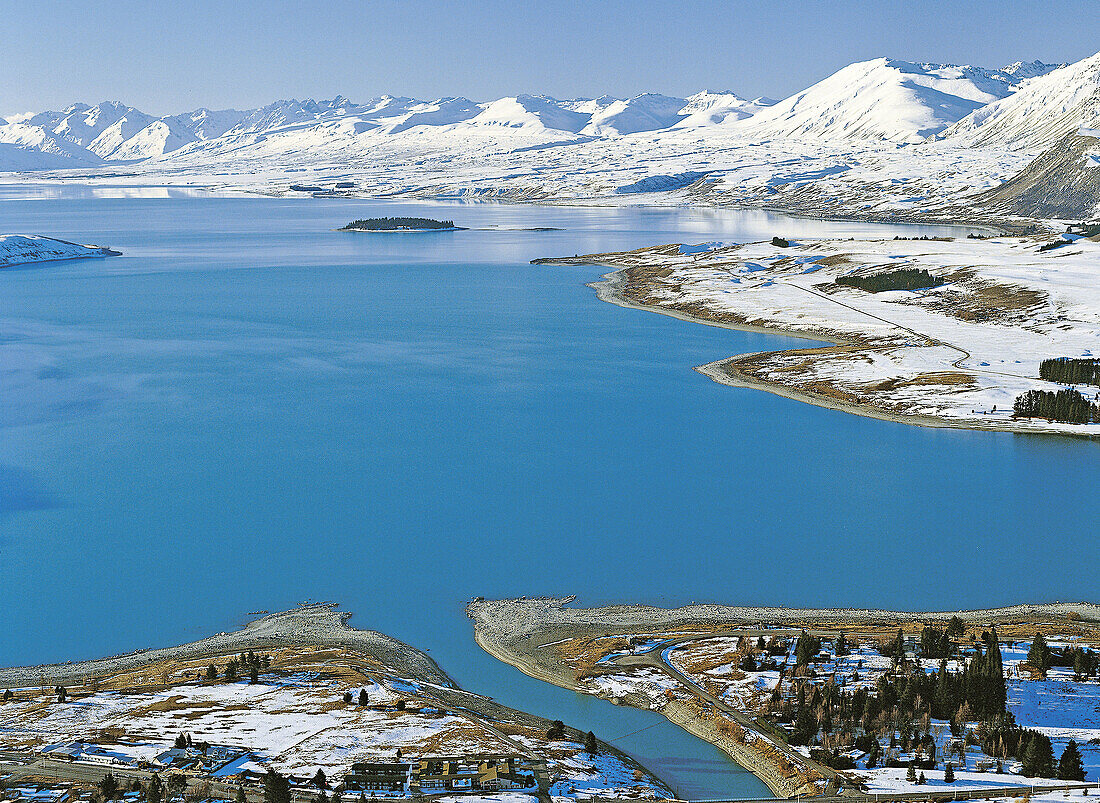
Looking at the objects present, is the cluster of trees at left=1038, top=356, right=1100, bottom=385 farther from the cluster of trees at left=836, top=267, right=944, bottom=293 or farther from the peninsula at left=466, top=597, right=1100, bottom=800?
the cluster of trees at left=836, top=267, right=944, bottom=293

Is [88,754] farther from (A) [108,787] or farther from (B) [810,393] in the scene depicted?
(B) [810,393]

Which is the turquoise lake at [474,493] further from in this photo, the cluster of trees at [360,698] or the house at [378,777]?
the house at [378,777]

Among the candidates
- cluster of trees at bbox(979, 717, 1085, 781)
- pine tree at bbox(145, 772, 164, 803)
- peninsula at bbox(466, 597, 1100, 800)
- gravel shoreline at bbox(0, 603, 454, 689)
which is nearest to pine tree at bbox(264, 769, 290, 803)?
pine tree at bbox(145, 772, 164, 803)

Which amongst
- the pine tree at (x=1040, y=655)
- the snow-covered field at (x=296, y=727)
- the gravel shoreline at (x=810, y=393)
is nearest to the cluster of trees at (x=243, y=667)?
the snow-covered field at (x=296, y=727)

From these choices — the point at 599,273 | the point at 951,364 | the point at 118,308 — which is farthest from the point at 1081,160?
the point at 118,308

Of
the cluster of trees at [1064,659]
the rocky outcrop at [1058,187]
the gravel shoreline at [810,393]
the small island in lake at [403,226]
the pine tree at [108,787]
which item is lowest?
the pine tree at [108,787]

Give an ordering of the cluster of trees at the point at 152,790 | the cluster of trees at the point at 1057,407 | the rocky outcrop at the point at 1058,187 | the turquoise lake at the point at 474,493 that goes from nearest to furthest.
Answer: the cluster of trees at the point at 152,790, the turquoise lake at the point at 474,493, the cluster of trees at the point at 1057,407, the rocky outcrop at the point at 1058,187

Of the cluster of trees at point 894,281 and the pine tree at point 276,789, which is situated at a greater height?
the cluster of trees at point 894,281
